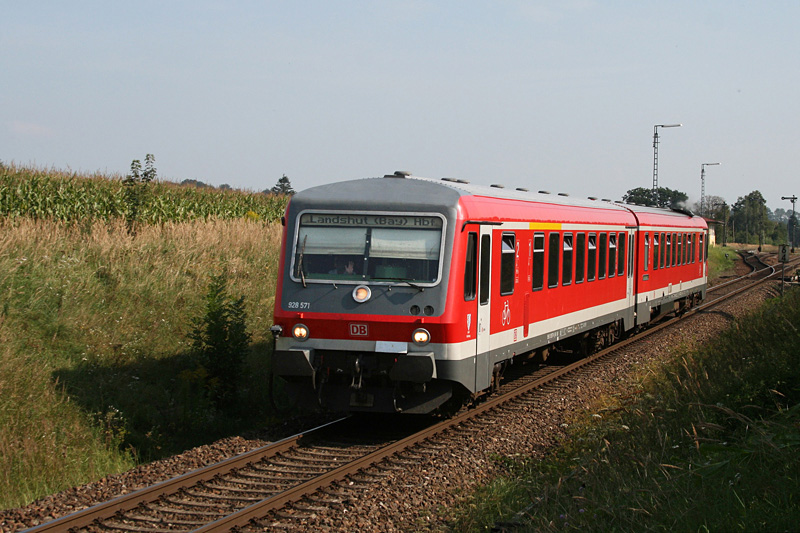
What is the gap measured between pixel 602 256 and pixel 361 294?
320 inches

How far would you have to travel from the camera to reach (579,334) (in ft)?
54.1

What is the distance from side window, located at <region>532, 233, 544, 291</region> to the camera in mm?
12695

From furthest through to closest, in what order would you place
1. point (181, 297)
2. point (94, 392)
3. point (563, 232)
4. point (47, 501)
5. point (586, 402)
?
1. point (181, 297)
2. point (563, 232)
3. point (586, 402)
4. point (94, 392)
5. point (47, 501)

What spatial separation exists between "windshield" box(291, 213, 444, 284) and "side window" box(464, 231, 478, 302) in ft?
1.67

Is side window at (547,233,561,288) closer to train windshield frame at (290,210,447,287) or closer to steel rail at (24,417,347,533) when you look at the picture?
train windshield frame at (290,210,447,287)

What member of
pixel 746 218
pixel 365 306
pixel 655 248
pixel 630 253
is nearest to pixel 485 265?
pixel 365 306

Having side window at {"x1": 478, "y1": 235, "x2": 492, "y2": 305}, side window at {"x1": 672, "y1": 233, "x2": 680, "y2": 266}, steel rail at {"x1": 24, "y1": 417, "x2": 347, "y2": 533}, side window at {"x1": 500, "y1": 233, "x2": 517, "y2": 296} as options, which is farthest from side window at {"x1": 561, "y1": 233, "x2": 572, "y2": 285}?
side window at {"x1": 672, "y1": 233, "x2": 680, "y2": 266}

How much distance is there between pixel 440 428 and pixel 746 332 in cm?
685

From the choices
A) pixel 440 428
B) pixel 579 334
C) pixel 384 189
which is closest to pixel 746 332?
pixel 579 334

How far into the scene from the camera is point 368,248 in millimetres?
9906

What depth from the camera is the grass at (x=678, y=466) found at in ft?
19.0

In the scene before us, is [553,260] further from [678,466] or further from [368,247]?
[678,466]

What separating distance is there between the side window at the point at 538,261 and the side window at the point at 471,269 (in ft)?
8.50

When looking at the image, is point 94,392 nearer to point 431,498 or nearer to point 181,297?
point 181,297
